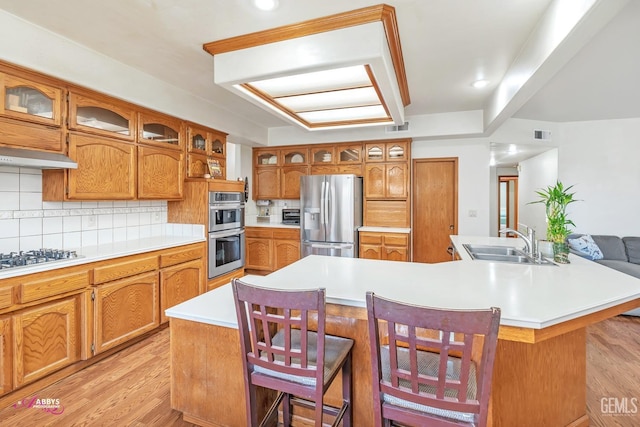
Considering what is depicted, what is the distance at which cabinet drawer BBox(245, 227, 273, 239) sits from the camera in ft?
16.5

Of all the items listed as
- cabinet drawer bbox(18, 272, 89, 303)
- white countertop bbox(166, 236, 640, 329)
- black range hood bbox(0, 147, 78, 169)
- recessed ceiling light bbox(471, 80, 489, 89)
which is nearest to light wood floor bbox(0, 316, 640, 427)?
cabinet drawer bbox(18, 272, 89, 303)

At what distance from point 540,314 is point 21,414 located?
2.93m

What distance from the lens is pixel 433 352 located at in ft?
4.76

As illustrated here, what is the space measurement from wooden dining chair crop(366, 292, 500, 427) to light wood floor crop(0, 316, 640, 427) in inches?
52.0

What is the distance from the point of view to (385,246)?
4.39 meters

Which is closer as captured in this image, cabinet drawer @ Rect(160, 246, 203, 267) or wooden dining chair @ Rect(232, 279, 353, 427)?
wooden dining chair @ Rect(232, 279, 353, 427)

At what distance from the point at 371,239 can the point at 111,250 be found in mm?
3168

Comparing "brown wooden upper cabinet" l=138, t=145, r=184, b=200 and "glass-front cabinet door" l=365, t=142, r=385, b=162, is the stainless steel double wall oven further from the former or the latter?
"glass-front cabinet door" l=365, t=142, r=385, b=162

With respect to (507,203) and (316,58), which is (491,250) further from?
(507,203)

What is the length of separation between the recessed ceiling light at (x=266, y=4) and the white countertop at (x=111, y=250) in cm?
218

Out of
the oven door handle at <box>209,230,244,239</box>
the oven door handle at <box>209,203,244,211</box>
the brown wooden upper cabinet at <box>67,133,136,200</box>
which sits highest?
the brown wooden upper cabinet at <box>67,133,136,200</box>

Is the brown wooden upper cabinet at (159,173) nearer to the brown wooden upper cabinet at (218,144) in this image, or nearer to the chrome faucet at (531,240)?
the brown wooden upper cabinet at (218,144)

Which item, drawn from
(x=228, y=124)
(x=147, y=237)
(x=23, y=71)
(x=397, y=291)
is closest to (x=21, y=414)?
(x=147, y=237)

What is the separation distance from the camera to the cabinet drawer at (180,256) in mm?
2963
